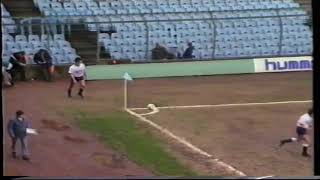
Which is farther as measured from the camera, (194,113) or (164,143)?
(194,113)

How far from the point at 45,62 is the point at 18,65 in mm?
730

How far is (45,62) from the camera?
46.1ft

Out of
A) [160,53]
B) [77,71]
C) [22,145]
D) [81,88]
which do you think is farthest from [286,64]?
[22,145]

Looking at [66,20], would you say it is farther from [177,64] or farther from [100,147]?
[100,147]

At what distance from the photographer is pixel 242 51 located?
15594 mm

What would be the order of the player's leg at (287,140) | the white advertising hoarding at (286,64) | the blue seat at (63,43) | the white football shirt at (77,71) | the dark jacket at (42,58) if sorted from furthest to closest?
the white advertising hoarding at (286,64)
the blue seat at (63,43)
the dark jacket at (42,58)
the white football shirt at (77,71)
the player's leg at (287,140)

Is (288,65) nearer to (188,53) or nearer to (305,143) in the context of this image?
(188,53)

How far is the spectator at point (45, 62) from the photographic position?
14047mm

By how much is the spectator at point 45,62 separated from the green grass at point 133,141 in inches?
137

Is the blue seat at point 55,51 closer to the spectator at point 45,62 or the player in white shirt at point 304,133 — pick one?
the spectator at point 45,62

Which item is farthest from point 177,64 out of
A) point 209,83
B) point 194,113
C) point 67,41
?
point 194,113

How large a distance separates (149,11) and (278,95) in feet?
13.0

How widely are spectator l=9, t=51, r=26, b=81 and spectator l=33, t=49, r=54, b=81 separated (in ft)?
1.07

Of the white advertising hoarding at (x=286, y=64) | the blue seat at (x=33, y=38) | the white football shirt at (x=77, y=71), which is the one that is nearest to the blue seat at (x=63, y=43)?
the blue seat at (x=33, y=38)
